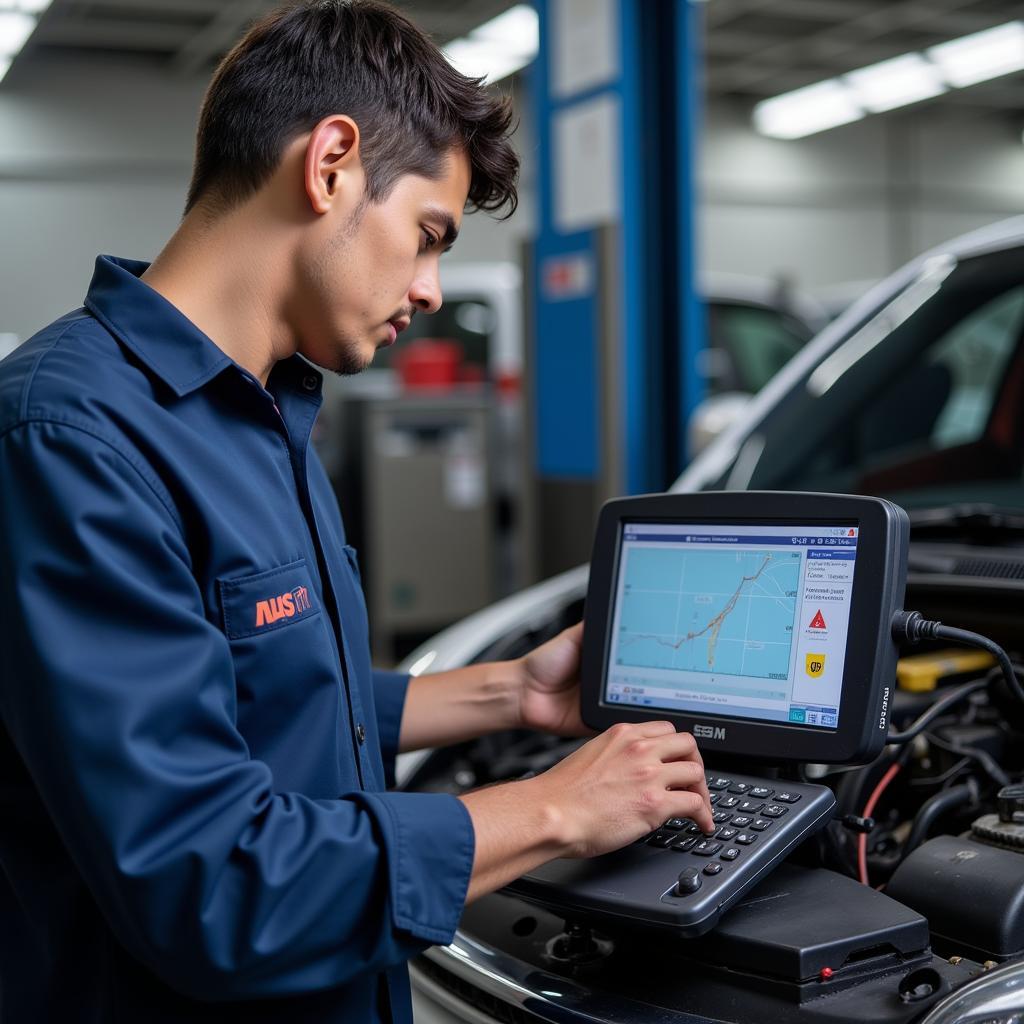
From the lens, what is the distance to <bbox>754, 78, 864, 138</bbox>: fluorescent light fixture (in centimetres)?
1248

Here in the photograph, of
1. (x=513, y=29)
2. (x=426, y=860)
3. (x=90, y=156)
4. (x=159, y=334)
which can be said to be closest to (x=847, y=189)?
(x=513, y=29)

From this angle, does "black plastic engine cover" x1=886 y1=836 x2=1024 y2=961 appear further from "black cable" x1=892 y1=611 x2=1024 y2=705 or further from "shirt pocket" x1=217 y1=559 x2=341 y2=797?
"shirt pocket" x1=217 y1=559 x2=341 y2=797

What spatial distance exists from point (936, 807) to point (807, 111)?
1257 cm

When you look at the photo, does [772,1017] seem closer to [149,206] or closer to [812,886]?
[812,886]

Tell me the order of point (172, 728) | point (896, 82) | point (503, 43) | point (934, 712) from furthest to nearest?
point (896, 82), point (503, 43), point (934, 712), point (172, 728)

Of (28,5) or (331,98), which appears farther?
(28,5)

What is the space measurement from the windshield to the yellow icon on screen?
34.8 inches

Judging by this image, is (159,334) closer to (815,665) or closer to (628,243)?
(815,665)

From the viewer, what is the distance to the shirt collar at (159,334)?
1152 mm

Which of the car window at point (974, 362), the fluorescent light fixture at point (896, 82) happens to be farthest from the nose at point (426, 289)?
the fluorescent light fixture at point (896, 82)

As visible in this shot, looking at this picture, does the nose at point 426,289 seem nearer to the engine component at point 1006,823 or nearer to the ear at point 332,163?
the ear at point 332,163

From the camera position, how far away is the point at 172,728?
3.23ft

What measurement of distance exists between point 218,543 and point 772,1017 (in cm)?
66

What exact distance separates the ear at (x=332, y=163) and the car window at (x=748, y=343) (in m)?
5.00
